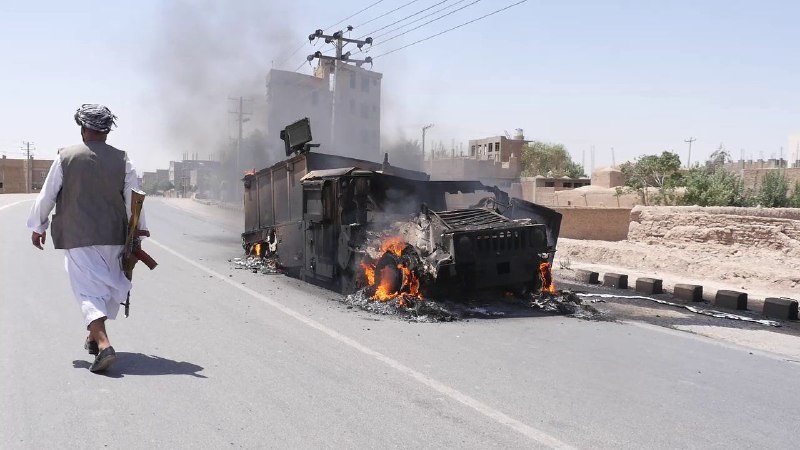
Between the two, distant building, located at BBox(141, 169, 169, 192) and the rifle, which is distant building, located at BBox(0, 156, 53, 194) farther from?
the rifle

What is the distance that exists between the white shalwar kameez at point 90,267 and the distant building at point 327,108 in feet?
105

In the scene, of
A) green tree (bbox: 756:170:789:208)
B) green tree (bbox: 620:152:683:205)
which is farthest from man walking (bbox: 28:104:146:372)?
green tree (bbox: 620:152:683:205)

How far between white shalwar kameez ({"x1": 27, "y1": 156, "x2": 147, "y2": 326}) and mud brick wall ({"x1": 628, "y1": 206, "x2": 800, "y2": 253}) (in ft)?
46.7

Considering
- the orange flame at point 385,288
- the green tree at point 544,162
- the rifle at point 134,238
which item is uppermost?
the green tree at point 544,162

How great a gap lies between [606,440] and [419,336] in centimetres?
300

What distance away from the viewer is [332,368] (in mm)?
5145

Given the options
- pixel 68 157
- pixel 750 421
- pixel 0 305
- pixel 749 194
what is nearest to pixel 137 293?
pixel 0 305

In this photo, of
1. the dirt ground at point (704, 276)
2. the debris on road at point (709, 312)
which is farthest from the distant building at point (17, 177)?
the debris on road at point (709, 312)

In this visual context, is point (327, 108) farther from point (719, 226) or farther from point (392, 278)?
point (392, 278)

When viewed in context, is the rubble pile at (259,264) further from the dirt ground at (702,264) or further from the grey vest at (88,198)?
the grey vest at (88,198)

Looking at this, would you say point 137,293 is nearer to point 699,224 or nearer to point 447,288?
point 447,288

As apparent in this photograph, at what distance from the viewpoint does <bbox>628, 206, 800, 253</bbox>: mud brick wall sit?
561 inches

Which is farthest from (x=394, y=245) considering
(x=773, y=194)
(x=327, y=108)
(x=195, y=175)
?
(x=195, y=175)

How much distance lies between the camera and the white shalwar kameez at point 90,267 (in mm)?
4797
